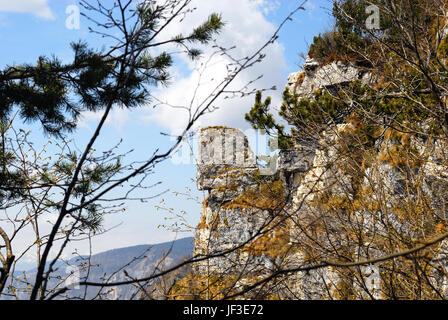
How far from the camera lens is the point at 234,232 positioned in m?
12.0

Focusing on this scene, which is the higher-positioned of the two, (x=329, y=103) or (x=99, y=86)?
(x=329, y=103)

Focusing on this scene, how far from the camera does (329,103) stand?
8.23 metres

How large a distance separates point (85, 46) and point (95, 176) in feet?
3.20

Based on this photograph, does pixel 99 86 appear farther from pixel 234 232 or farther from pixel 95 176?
pixel 234 232

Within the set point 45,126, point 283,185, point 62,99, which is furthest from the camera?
point 283,185

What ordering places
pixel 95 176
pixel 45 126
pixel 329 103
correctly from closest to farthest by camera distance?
pixel 95 176 → pixel 45 126 → pixel 329 103
